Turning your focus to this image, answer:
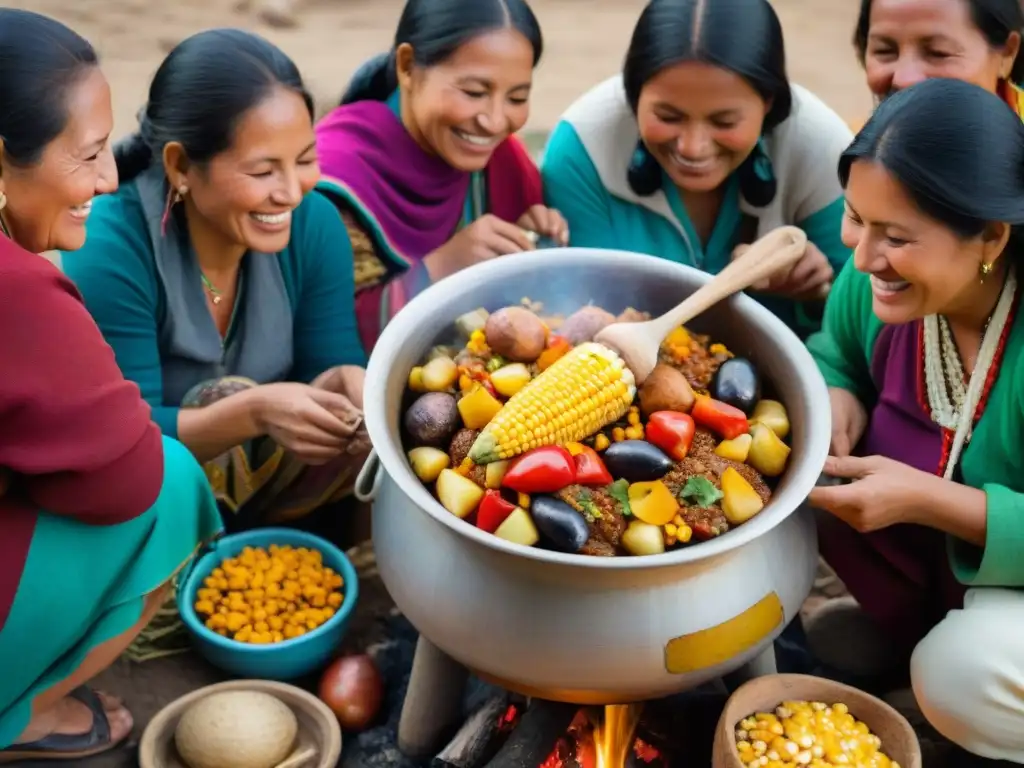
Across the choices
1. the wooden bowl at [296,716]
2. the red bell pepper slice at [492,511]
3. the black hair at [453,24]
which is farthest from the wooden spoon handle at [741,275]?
the wooden bowl at [296,716]

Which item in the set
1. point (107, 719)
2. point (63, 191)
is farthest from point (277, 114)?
point (107, 719)

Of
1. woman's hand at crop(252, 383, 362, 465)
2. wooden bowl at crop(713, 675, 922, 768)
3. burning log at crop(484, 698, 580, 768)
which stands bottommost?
burning log at crop(484, 698, 580, 768)

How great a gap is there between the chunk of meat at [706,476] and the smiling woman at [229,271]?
78 cm

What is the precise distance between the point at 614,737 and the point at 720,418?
2.14ft

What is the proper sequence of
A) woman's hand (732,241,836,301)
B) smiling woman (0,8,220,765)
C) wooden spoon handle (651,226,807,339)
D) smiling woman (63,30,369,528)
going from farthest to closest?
woman's hand (732,241,836,301)
smiling woman (63,30,369,528)
wooden spoon handle (651,226,807,339)
smiling woman (0,8,220,765)

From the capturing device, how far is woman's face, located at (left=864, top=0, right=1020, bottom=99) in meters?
2.66

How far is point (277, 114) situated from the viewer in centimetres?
246

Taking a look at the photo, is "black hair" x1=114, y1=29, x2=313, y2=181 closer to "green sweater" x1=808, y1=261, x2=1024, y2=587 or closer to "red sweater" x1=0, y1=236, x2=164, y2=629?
"red sweater" x1=0, y1=236, x2=164, y2=629

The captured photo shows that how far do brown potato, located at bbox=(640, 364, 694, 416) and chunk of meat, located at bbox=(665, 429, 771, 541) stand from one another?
0.21 ft

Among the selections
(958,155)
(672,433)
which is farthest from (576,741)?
(958,155)

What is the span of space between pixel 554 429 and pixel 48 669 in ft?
3.43

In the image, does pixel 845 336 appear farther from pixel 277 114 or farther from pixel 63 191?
pixel 63 191

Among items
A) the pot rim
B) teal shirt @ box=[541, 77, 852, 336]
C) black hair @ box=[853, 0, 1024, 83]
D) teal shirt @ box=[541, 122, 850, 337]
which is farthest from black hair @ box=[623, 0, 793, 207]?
the pot rim

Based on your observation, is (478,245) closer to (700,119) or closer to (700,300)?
(700,119)
